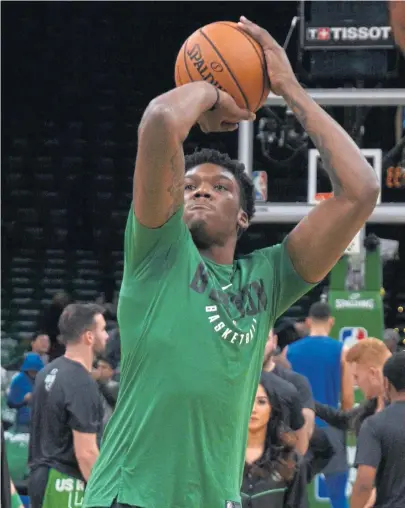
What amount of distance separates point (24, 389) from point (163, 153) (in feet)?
26.6

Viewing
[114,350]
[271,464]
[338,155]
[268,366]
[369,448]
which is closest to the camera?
[338,155]

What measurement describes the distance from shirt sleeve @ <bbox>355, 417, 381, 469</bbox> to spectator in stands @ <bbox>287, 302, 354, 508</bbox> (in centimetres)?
298

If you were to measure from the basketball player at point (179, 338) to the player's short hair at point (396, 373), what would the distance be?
8.25 feet

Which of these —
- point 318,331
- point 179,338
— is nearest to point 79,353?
point 318,331

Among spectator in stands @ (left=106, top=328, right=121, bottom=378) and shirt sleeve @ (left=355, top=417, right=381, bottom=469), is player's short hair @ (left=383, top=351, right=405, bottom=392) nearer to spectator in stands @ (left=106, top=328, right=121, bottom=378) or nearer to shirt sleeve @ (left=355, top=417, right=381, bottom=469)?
shirt sleeve @ (left=355, top=417, right=381, bottom=469)

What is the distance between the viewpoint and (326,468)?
8281mm

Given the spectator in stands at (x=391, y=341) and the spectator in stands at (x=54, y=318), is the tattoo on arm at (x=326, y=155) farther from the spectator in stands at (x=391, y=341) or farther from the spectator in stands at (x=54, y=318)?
the spectator in stands at (x=54, y=318)

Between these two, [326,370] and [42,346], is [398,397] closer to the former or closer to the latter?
[326,370]

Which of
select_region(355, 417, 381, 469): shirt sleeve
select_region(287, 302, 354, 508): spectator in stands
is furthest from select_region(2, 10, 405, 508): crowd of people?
select_region(287, 302, 354, 508): spectator in stands

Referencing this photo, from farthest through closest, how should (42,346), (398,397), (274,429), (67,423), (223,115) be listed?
(42,346) < (67,423) < (274,429) < (398,397) < (223,115)

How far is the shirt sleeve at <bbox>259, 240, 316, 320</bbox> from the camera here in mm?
3633

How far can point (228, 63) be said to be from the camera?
3582mm

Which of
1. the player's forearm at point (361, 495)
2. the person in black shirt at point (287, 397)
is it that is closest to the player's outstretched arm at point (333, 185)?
the player's forearm at point (361, 495)

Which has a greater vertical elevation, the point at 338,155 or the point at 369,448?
the point at 338,155
